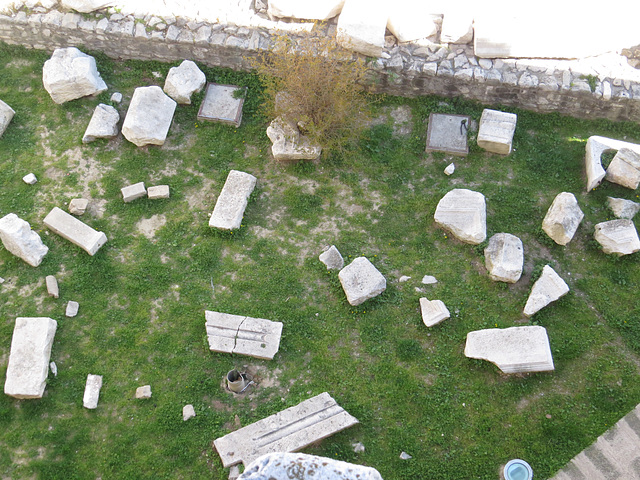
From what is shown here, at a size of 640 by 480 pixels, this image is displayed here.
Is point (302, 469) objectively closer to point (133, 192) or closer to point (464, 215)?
point (464, 215)

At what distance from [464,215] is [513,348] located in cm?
194

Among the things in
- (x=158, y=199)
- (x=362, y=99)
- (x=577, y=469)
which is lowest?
(x=577, y=469)

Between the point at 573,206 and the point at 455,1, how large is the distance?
4128 millimetres

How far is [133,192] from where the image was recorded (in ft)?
26.4

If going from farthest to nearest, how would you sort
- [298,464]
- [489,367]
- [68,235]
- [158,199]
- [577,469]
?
[158,199] → [68,235] → [489,367] → [577,469] → [298,464]

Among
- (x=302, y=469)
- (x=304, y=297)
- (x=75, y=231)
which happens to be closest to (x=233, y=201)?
(x=304, y=297)

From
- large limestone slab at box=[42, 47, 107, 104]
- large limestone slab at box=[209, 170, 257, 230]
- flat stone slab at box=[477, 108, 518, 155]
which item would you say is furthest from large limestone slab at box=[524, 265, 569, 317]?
large limestone slab at box=[42, 47, 107, 104]

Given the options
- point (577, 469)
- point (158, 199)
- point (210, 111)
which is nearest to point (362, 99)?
point (210, 111)

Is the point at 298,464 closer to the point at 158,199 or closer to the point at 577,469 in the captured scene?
the point at 577,469

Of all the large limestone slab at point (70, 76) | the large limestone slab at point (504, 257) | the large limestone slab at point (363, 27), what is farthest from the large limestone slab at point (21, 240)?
the large limestone slab at point (504, 257)

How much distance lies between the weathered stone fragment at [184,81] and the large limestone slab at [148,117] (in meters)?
0.19

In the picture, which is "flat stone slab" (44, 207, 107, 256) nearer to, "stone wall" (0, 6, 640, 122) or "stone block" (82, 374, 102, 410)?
"stone block" (82, 374, 102, 410)

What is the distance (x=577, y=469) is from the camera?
6020 millimetres

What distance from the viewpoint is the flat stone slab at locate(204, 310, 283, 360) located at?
6785mm
